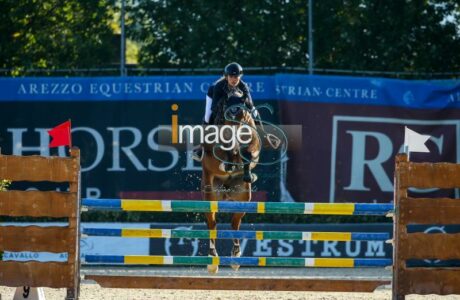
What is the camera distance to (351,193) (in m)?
14.4

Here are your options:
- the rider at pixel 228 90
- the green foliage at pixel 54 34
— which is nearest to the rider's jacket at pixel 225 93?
the rider at pixel 228 90

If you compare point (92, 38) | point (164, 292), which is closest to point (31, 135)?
point (92, 38)

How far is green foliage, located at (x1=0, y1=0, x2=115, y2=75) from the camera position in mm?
14656

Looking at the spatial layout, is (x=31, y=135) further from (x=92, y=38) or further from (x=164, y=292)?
(x=164, y=292)

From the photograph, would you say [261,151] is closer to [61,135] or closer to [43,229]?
[61,135]

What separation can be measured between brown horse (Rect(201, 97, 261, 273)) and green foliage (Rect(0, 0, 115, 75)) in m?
4.40

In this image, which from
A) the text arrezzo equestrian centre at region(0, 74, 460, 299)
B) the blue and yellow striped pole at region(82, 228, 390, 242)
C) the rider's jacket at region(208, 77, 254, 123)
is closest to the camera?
the blue and yellow striped pole at region(82, 228, 390, 242)

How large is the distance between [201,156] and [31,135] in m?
4.12

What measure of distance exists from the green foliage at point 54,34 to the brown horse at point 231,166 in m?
4.40

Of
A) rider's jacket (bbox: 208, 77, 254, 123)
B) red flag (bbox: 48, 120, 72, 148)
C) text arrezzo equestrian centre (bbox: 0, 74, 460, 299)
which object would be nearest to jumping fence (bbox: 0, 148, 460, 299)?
red flag (bbox: 48, 120, 72, 148)

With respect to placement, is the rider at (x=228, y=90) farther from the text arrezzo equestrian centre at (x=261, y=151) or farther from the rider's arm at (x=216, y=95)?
the text arrezzo equestrian centre at (x=261, y=151)

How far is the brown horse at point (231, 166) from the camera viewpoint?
10523mm

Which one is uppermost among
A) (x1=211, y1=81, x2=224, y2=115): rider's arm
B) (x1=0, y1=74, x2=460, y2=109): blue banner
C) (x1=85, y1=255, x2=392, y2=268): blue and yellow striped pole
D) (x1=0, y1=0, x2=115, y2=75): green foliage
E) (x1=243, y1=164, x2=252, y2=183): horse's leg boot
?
(x1=0, y1=0, x2=115, y2=75): green foliage

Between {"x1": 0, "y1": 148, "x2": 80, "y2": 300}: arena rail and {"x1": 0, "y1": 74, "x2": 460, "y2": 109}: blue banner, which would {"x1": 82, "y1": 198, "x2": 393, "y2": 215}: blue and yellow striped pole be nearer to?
{"x1": 0, "y1": 148, "x2": 80, "y2": 300}: arena rail
